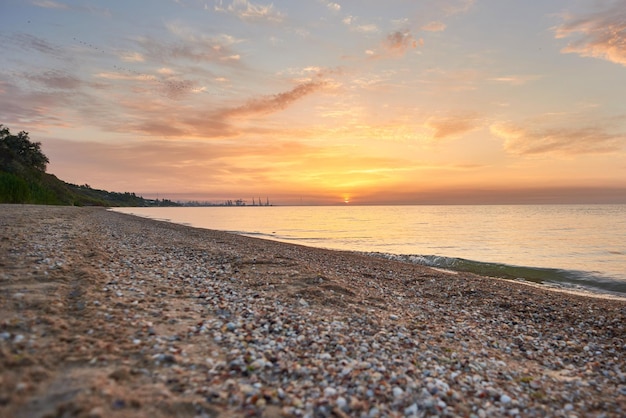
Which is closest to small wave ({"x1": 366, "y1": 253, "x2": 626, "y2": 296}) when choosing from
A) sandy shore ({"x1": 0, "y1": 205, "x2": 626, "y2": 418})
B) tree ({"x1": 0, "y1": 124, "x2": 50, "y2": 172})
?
sandy shore ({"x1": 0, "y1": 205, "x2": 626, "y2": 418})

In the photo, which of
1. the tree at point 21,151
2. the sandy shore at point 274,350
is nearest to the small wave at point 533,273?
the sandy shore at point 274,350

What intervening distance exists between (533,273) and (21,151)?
117m

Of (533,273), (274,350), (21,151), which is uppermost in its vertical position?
(21,151)

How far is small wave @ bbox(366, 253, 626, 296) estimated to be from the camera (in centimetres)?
1939

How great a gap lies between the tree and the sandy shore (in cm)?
9816

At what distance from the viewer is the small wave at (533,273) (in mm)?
19392

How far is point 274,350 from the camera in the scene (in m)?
6.13

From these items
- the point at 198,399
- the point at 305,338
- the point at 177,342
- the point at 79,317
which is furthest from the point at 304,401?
the point at 79,317

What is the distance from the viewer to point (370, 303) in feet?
34.6

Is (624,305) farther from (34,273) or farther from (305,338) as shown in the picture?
(34,273)

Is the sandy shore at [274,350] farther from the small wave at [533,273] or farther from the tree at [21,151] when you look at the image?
the tree at [21,151]

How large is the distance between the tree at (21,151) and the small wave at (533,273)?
97.6 metres

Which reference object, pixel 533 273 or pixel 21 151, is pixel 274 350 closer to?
pixel 533 273

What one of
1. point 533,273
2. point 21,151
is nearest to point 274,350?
point 533,273
